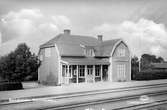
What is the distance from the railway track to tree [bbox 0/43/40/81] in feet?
1.44

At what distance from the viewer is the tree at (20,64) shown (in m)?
1.95

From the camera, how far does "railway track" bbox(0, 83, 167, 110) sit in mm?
2518

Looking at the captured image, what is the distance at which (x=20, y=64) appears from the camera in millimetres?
2156

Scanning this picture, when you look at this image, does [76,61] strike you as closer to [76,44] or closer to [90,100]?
[76,44]

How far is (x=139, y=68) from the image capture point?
2936 mm

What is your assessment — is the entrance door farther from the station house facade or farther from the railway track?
the railway track

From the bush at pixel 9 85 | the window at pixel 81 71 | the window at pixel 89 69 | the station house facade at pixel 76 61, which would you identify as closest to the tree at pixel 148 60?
the station house facade at pixel 76 61

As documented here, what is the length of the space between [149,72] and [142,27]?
843 mm

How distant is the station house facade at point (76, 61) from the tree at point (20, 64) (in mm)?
109

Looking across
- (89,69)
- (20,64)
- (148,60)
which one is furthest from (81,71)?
(148,60)

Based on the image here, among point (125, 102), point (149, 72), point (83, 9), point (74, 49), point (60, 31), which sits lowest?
point (125, 102)

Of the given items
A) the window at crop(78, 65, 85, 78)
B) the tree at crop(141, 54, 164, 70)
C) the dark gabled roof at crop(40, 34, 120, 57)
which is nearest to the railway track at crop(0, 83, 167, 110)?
the window at crop(78, 65, 85, 78)

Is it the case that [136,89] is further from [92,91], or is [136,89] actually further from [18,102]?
[18,102]

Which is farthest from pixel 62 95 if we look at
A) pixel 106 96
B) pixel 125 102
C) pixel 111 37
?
pixel 111 37
